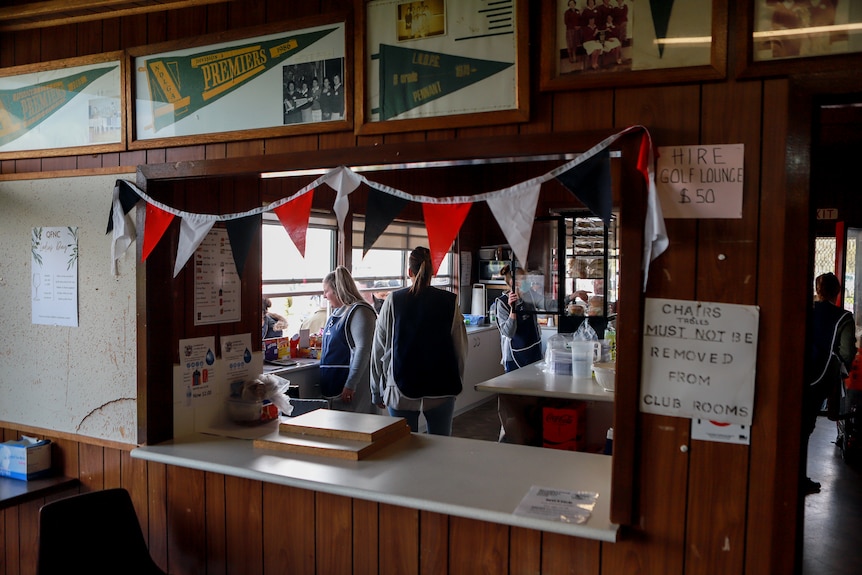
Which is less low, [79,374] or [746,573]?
[79,374]

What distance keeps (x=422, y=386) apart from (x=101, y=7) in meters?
2.25

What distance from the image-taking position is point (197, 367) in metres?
2.73

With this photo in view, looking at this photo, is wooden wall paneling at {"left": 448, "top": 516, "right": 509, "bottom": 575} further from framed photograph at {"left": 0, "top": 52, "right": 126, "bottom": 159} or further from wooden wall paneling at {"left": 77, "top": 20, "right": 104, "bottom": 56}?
wooden wall paneling at {"left": 77, "top": 20, "right": 104, "bottom": 56}

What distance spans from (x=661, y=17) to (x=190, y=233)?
70.7 inches

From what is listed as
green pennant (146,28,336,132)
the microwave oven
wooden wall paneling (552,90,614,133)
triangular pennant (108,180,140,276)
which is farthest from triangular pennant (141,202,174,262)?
the microwave oven

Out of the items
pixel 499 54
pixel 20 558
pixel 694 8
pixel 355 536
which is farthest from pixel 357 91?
pixel 20 558

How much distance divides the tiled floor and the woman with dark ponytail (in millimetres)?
1956

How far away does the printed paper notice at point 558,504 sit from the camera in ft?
5.97

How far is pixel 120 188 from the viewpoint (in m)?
2.58

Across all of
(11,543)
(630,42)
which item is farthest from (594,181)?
(11,543)

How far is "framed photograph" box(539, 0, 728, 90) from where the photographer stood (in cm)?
171

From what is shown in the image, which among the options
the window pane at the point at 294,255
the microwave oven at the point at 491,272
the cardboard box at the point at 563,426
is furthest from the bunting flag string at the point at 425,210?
the microwave oven at the point at 491,272

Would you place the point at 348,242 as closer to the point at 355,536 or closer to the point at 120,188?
the point at 120,188

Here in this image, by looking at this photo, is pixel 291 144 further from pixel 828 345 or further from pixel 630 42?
pixel 828 345
